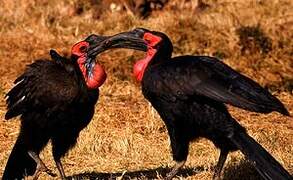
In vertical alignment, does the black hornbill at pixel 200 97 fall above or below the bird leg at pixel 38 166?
above

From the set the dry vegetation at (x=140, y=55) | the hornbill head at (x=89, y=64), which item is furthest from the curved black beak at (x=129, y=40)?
the dry vegetation at (x=140, y=55)

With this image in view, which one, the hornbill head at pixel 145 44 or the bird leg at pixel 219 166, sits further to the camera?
the bird leg at pixel 219 166

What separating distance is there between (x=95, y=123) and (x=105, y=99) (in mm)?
1121

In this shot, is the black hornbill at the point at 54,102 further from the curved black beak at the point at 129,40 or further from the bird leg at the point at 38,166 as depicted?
the curved black beak at the point at 129,40

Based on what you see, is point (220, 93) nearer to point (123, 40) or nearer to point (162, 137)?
point (123, 40)

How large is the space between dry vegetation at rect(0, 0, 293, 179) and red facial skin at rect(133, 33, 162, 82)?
3.60 ft

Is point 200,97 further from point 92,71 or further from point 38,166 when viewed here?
point 38,166

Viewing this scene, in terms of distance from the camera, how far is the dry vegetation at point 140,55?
313 inches

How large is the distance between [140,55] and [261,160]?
19.3 ft

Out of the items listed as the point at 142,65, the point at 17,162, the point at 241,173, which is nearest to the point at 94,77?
the point at 142,65

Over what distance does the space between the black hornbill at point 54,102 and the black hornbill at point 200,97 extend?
1.89ft

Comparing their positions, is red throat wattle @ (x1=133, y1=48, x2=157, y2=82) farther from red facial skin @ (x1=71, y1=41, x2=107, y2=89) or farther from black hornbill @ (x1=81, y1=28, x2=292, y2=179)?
red facial skin @ (x1=71, y1=41, x2=107, y2=89)

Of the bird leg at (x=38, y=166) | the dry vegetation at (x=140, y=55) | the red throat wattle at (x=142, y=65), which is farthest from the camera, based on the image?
the dry vegetation at (x=140, y=55)

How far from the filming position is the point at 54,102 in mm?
6656
